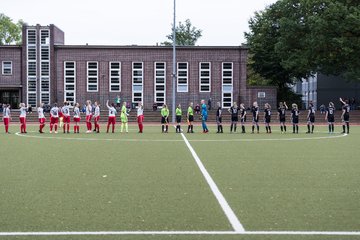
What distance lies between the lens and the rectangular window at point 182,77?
6222 centimetres

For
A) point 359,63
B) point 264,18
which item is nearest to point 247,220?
point 359,63

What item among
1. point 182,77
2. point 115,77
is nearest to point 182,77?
point 182,77

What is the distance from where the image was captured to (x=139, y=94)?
2453 inches

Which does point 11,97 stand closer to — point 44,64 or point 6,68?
point 6,68

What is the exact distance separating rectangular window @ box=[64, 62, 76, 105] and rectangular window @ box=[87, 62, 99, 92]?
153 cm

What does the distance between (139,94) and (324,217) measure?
55504 mm

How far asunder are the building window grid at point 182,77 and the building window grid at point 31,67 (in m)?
15.5

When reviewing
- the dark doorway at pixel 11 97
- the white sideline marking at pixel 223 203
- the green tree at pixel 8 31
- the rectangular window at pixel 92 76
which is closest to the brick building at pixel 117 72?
the rectangular window at pixel 92 76

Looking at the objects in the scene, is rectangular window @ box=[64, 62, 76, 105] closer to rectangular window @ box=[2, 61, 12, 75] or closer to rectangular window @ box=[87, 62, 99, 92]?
rectangular window @ box=[87, 62, 99, 92]

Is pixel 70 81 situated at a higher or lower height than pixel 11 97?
higher

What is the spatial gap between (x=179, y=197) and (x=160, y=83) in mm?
53727

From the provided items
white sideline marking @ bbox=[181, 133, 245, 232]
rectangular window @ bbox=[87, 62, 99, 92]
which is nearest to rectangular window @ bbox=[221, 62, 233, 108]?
rectangular window @ bbox=[87, 62, 99, 92]

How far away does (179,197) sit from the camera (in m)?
8.91

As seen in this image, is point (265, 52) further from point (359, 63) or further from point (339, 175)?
point (339, 175)
